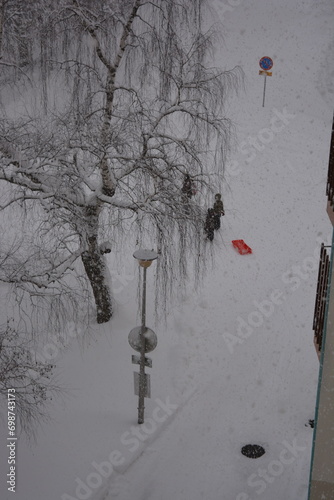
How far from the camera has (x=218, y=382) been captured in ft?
44.7

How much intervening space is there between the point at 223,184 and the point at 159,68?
873cm

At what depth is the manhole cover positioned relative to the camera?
39.0 ft

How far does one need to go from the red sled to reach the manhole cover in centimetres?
682

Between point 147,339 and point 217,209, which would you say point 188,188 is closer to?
point 147,339

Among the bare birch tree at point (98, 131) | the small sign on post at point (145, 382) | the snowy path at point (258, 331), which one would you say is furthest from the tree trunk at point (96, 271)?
the small sign on post at point (145, 382)

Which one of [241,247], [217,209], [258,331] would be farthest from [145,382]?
[217,209]

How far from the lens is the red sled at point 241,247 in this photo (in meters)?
18.0

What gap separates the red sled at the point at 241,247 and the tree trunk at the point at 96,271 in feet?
15.9

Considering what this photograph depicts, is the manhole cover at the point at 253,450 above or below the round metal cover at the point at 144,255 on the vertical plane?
below

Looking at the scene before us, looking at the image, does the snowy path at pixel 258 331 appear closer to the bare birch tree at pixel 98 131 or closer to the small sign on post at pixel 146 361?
the small sign on post at pixel 146 361

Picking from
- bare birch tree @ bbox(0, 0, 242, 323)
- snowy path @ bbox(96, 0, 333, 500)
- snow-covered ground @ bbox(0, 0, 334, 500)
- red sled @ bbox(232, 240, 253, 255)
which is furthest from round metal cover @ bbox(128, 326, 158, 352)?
red sled @ bbox(232, 240, 253, 255)

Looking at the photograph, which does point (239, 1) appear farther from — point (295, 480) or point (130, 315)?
point (295, 480)

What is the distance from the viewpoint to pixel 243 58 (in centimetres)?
2698

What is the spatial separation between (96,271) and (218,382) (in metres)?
3.38
